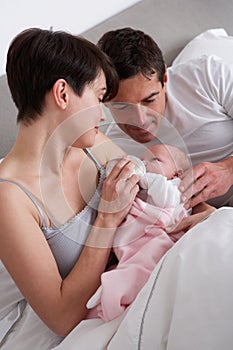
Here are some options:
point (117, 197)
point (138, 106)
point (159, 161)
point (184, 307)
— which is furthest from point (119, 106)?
point (184, 307)

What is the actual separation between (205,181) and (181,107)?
10.7 inches

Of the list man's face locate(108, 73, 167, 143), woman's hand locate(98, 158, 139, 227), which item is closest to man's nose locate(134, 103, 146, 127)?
man's face locate(108, 73, 167, 143)

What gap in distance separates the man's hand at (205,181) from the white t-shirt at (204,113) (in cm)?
9

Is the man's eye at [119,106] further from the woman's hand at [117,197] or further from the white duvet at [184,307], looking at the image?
the white duvet at [184,307]

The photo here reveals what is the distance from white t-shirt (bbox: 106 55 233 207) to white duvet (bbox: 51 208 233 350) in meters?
0.55

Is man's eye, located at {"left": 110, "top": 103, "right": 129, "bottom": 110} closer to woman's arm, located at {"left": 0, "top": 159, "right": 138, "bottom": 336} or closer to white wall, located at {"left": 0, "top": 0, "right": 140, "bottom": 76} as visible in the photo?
woman's arm, located at {"left": 0, "top": 159, "right": 138, "bottom": 336}

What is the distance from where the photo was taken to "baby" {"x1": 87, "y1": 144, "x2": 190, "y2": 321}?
1.03 meters

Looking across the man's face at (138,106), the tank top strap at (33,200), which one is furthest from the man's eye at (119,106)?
the tank top strap at (33,200)

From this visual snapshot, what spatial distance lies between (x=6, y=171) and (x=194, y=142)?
2.19 feet

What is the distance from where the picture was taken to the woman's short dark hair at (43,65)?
1.04 meters

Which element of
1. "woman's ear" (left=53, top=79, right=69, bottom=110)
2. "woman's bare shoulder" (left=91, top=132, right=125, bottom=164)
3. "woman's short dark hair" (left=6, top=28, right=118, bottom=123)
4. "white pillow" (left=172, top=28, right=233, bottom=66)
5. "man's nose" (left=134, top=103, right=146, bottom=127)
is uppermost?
"woman's short dark hair" (left=6, top=28, right=118, bottom=123)

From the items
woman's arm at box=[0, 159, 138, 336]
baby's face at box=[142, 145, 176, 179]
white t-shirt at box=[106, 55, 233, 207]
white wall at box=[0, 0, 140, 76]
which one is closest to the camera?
woman's arm at box=[0, 159, 138, 336]

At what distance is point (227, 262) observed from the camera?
896 millimetres

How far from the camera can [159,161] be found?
1275 mm
